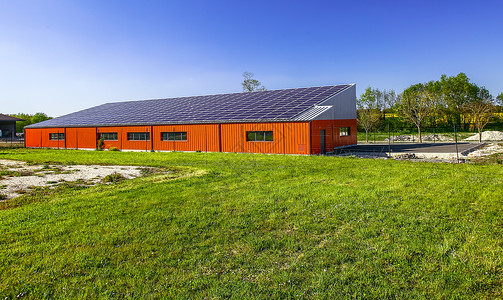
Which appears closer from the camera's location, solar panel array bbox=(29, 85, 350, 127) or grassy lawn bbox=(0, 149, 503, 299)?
grassy lawn bbox=(0, 149, 503, 299)

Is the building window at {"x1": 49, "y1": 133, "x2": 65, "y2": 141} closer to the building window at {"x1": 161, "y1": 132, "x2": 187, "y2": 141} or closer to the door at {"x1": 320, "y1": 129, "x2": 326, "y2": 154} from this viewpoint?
the building window at {"x1": 161, "y1": 132, "x2": 187, "y2": 141}

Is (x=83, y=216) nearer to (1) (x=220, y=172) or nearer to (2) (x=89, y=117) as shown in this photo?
(1) (x=220, y=172)

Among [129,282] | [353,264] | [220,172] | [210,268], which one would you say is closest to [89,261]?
[129,282]

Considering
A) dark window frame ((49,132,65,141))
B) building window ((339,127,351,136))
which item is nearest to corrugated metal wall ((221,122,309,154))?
building window ((339,127,351,136))

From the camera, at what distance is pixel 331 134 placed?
2789cm

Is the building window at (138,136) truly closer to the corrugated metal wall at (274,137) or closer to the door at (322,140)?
A: the corrugated metal wall at (274,137)

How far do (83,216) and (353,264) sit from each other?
254 inches

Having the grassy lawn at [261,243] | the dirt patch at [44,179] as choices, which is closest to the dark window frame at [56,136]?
the dirt patch at [44,179]

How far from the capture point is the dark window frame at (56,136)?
39.9 m

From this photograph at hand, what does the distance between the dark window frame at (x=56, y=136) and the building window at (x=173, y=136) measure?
16.2 meters

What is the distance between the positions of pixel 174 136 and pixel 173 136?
5.2 inches

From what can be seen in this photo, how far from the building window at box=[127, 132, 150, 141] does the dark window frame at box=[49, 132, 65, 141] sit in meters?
11.4

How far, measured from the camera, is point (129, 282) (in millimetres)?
4652

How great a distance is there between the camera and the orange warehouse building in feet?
84.0
